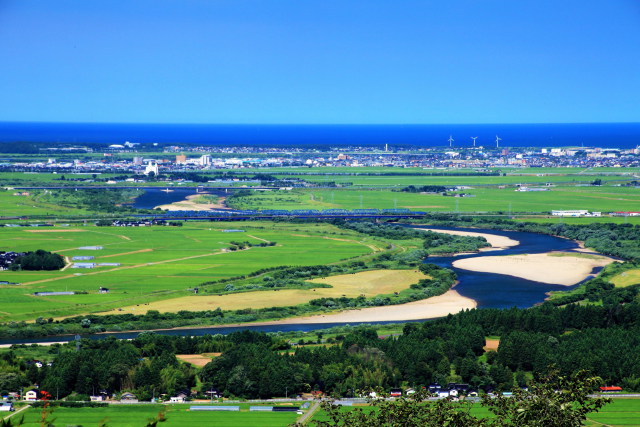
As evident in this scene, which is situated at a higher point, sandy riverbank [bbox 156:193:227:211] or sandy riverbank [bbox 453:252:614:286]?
sandy riverbank [bbox 156:193:227:211]

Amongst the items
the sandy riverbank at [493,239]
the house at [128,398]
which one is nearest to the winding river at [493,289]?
the sandy riverbank at [493,239]

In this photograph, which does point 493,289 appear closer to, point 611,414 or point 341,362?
point 341,362

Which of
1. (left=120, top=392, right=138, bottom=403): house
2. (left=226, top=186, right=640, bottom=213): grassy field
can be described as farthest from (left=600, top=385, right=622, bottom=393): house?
(left=226, top=186, right=640, bottom=213): grassy field

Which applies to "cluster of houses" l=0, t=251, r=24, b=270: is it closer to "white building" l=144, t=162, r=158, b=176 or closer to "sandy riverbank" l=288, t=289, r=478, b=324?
"sandy riverbank" l=288, t=289, r=478, b=324

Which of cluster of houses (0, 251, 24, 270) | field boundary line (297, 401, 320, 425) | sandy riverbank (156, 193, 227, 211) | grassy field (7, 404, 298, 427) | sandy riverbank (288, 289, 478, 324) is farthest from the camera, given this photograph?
sandy riverbank (156, 193, 227, 211)

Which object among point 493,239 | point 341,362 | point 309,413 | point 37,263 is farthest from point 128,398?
point 493,239

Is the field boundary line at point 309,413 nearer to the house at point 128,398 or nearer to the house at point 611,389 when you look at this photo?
the house at point 128,398
